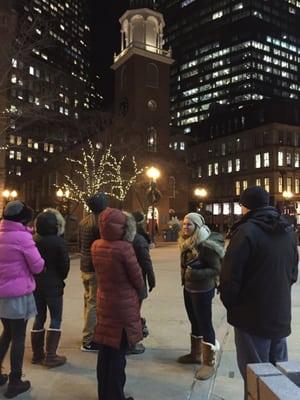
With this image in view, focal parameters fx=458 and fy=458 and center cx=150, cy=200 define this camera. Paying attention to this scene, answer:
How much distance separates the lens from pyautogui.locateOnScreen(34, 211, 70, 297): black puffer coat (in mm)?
5414

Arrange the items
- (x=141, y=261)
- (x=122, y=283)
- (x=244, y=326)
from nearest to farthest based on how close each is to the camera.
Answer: (x=244, y=326), (x=122, y=283), (x=141, y=261)

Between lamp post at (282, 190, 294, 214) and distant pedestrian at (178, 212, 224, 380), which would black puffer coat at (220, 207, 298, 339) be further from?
lamp post at (282, 190, 294, 214)

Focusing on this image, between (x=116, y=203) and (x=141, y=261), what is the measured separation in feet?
126

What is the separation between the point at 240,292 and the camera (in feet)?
11.7

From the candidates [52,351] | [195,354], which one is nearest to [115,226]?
[52,351]

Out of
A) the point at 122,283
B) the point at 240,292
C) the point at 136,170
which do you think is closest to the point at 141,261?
the point at 122,283

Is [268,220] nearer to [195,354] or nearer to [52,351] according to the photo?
[195,354]

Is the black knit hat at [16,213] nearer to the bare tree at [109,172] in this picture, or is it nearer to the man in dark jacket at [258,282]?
the man in dark jacket at [258,282]

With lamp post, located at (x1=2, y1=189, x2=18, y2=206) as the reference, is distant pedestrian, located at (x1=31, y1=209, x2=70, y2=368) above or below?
below

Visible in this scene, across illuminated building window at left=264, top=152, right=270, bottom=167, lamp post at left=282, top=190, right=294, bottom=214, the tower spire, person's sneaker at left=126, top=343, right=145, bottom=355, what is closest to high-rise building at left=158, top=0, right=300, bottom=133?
illuminated building window at left=264, top=152, right=270, bottom=167

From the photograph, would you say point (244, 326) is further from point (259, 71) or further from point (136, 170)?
point (259, 71)

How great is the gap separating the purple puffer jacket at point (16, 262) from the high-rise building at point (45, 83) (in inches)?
495

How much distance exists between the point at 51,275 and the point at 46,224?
0.61 metres

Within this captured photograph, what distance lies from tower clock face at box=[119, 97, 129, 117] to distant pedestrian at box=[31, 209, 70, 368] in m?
44.4
